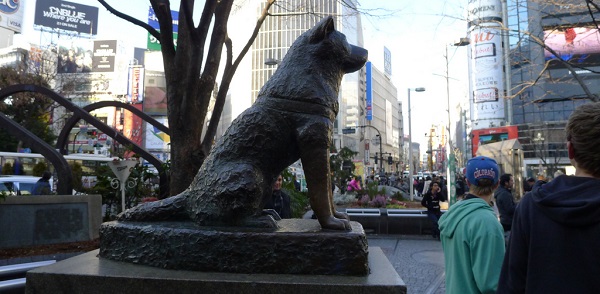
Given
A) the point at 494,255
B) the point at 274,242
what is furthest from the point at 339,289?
the point at 494,255

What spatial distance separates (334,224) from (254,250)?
50 centimetres

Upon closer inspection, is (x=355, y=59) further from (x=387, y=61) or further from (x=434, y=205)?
(x=387, y=61)

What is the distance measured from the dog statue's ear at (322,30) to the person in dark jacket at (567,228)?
1.51 meters

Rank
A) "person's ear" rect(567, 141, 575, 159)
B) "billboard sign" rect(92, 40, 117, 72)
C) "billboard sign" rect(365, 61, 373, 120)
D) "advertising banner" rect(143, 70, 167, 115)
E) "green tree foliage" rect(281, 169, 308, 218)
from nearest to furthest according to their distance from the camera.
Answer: "person's ear" rect(567, 141, 575, 159) → "green tree foliage" rect(281, 169, 308, 218) → "advertising banner" rect(143, 70, 167, 115) → "billboard sign" rect(92, 40, 117, 72) → "billboard sign" rect(365, 61, 373, 120)

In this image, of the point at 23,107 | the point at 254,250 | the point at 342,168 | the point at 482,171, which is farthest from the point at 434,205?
the point at 23,107

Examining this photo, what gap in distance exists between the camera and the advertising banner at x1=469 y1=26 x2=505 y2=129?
52281 millimetres

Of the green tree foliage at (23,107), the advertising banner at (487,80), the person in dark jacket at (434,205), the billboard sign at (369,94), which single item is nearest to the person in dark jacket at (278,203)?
the person in dark jacket at (434,205)

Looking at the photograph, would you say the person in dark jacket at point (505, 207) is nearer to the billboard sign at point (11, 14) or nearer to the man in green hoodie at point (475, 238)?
the man in green hoodie at point (475, 238)

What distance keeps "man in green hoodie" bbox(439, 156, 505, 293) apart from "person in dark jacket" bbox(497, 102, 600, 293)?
1.95ft

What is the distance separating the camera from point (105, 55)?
62188 mm

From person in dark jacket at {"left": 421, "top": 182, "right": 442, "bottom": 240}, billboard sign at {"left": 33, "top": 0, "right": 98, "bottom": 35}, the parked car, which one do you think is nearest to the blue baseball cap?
person in dark jacket at {"left": 421, "top": 182, "right": 442, "bottom": 240}

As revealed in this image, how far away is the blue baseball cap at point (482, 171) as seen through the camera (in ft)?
8.70

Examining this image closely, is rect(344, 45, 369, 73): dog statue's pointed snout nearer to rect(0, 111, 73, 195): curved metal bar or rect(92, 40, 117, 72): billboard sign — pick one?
rect(0, 111, 73, 195): curved metal bar

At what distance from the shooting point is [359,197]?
624 inches
